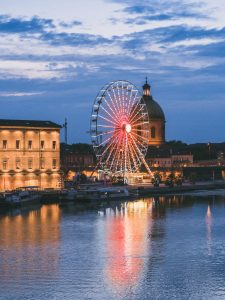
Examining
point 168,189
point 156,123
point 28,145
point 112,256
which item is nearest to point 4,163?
point 28,145

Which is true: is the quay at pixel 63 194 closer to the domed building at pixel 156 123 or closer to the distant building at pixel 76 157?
the distant building at pixel 76 157

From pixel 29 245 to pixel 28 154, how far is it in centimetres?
3798

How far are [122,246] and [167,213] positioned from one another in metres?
20.2

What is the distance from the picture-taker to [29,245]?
1602 inches

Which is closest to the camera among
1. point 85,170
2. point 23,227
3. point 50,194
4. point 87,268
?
point 87,268

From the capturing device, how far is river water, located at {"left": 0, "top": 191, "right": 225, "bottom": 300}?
98.7 feet

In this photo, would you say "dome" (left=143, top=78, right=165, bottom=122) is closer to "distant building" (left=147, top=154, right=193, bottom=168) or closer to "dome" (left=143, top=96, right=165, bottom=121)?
"dome" (left=143, top=96, right=165, bottom=121)

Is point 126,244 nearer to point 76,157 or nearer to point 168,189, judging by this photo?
point 168,189

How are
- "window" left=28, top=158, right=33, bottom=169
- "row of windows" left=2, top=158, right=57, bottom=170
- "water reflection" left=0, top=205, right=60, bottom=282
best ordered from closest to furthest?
1. "water reflection" left=0, top=205, right=60, bottom=282
2. "row of windows" left=2, top=158, right=57, bottom=170
3. "window" left=28, top=158, right=33, bottom=169

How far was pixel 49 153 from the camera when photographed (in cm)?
8012

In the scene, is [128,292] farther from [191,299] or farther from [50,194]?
[50,194]

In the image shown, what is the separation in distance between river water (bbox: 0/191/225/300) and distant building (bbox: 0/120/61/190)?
18134 mm

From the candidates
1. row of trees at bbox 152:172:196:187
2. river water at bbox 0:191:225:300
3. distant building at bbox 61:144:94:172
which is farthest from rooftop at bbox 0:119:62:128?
distant building at bbox 61:144:94:172

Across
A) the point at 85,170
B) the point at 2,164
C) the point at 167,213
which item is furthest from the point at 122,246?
the point at 85,170
